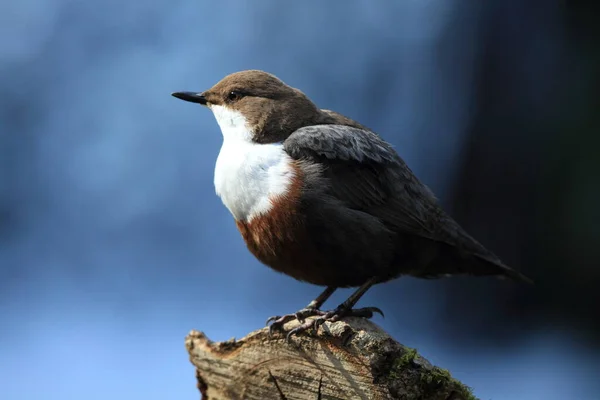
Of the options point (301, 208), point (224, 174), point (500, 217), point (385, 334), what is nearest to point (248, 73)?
point (224, 174)

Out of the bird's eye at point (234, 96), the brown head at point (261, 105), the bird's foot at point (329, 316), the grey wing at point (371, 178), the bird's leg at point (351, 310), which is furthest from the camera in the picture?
the bird's eye at point (234, 96)

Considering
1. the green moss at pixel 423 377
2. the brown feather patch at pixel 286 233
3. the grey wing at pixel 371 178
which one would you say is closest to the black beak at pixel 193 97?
the grey wing at pixel 371 178

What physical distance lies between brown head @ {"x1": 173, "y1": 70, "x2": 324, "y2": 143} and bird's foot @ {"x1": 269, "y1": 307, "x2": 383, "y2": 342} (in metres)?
0.95

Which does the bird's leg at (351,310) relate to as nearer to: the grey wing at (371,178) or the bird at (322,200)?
→ the bird at (322,200)

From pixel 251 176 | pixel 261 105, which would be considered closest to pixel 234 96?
pixel 261 105

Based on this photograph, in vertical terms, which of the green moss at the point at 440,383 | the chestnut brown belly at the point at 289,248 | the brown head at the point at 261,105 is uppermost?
the brown head at the point at 261,105

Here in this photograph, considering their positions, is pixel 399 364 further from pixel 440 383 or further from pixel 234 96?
pixel 234 96

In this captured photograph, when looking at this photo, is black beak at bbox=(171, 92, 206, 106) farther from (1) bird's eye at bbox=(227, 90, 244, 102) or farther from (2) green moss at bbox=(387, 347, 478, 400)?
(2) green moss at bbox=(387, 347, 478, 400)

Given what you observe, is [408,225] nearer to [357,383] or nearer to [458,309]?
[357,383]

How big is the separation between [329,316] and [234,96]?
1.35m

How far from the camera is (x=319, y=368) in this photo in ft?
8.76

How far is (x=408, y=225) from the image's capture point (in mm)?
3531

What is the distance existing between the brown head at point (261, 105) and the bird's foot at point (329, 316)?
3.10 ft

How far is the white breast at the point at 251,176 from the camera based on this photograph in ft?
10.8
